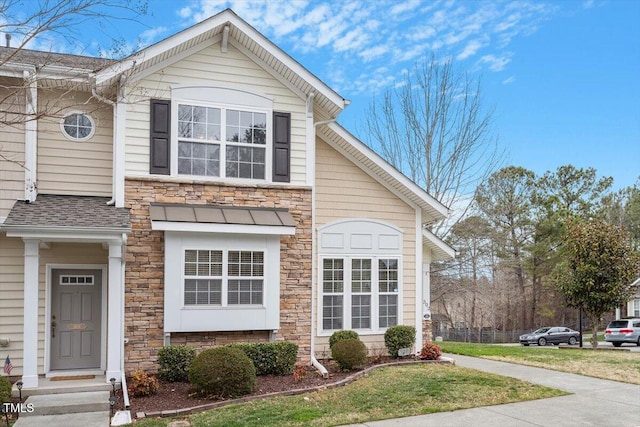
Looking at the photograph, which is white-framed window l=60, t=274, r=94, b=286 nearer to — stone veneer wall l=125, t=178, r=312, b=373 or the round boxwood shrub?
stone veneer wall l=125, t=178, r=312, b=373

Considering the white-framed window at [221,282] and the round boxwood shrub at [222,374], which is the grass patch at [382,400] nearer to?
the round boxwood shrub at [222,374]

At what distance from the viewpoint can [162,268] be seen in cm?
1133

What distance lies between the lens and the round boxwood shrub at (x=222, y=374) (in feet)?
30.7

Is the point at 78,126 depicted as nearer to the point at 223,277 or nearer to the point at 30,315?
the point at 30,315

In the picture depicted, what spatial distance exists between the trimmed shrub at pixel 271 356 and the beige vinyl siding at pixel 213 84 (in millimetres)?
3663

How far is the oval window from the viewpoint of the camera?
11.4 meters

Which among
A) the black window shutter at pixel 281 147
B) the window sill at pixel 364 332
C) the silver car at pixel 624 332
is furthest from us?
the silver car at pixel 624 332

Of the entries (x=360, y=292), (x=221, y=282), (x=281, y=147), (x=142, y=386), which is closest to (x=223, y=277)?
→ (x=221, y=282)

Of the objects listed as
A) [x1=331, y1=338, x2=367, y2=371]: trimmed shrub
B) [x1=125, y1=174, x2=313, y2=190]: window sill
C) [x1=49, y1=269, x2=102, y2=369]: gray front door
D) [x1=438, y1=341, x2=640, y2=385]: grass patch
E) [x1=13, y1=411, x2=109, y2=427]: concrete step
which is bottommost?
[x1=438, y1=341, x2=640, y2=385]: grass patch

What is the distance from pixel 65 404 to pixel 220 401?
2.53 meters

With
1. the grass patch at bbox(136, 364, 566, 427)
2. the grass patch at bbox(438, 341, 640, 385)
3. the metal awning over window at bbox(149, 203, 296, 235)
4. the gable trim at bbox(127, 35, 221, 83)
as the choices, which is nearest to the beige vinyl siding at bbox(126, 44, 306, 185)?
the gable trim at bbox(127, 35, 221, 83)

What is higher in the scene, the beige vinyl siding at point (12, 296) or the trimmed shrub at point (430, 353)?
the beige vinyl siding at point (12, 296)

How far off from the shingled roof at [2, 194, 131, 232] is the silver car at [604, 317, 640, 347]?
24.7 m

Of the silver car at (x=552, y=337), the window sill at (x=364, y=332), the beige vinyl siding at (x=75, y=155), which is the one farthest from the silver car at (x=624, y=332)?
the beige vinyl siding at (x=75, y=155)
